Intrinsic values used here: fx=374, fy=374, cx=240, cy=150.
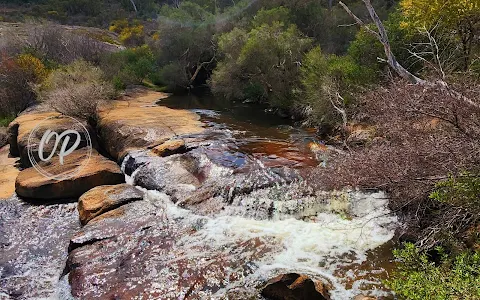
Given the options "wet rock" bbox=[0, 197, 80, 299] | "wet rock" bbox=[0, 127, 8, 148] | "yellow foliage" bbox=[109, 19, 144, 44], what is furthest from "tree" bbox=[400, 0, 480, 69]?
"yellow foliage" bbox=[109, 19, 144, 44]

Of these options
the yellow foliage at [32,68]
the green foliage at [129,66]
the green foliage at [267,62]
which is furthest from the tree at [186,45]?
the yellow foliage at [32,68]

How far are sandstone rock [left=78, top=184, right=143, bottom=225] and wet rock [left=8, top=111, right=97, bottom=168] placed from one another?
4335 mm

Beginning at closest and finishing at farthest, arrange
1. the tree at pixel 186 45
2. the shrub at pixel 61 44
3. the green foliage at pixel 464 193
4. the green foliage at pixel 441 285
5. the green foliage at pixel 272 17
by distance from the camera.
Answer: the green foliage at pixel 441 285 < the green foliage at pixel 464 193 < the green foliage at pixel 272 17 < the shrub at pixel 61 44 < the tree at pixel 186 45

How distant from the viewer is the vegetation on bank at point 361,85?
17.6 ft

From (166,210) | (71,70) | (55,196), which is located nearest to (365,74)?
(166,210)

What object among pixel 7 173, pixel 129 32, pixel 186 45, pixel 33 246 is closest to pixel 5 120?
pixel 7 173

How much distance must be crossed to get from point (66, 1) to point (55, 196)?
57.5 meters

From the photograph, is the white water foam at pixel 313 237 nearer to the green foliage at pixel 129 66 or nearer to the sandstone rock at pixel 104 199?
the sandstone rock at pixel 104 199

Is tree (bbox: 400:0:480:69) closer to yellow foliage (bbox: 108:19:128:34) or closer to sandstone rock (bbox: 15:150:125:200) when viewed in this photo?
sandstone rock (bbox: 15:150:125:200)

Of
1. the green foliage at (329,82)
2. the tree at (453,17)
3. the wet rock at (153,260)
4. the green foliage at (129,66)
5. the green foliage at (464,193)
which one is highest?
the tree at (453,17)

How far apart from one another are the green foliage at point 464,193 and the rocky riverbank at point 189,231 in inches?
78.1

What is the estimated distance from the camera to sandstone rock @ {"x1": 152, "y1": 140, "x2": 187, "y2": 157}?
1202 centimetres

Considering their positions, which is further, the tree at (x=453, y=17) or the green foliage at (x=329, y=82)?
the green foliage at (x=329, y=82)

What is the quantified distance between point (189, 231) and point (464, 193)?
5328mm
